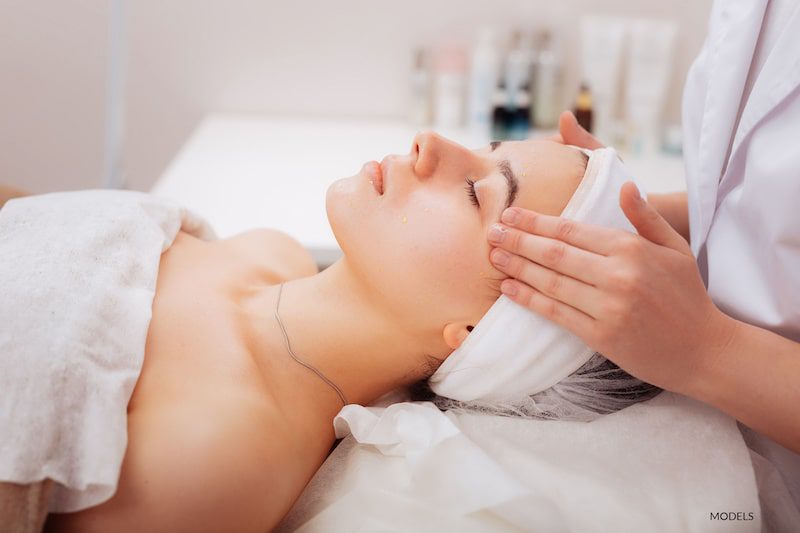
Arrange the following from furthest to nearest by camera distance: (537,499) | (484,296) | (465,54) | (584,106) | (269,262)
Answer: (465,54) < (584,106) < (269,262) < (484,296) < (537,499)

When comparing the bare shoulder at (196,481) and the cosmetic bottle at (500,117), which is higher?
the cosmetic bottle at (500,117)

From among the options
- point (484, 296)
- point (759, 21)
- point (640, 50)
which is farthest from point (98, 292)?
point (640, 50)

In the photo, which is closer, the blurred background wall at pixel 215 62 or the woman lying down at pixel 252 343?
the woman lying down at pixel 252 343

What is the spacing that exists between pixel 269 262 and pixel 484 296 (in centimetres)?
50

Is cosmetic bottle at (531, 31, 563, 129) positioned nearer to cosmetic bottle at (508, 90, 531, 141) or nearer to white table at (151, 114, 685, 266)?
cosmetic bottle at (508, 90, 531, 141)

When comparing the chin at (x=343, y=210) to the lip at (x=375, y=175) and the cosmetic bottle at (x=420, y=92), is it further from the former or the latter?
the cosmetic bottle at (x=420, y=92)

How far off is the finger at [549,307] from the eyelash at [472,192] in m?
0.13

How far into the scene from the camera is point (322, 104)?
2430 mm

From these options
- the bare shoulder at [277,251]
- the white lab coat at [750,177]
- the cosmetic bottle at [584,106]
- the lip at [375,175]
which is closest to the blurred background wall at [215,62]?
the cosmetic bottle at [584,106]

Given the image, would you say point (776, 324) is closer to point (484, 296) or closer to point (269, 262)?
Answer: point (484, 296)

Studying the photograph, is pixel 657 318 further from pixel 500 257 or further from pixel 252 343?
pixel 252 343

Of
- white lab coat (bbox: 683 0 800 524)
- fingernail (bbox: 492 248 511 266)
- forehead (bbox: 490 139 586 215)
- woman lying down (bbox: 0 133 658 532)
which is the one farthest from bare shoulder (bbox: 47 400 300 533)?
white lab coat (bbox: 683 0 800 524)

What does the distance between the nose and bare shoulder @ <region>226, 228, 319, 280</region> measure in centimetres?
42

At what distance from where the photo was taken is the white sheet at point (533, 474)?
962 millimetres
